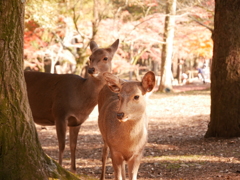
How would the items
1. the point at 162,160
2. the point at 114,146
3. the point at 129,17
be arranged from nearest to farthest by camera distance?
the point at 114,146 → the point at 162,160 → the point at 129,17

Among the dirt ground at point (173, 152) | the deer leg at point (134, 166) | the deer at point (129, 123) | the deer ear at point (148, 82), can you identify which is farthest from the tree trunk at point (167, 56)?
the deer ear at point (148, 82)

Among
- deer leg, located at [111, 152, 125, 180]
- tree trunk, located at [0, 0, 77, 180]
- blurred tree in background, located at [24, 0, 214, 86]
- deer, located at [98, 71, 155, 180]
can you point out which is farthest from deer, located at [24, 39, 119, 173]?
blurred tree in background, located at [24, 0, 214, 86]

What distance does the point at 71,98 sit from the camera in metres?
6.81

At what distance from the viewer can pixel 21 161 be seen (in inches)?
159

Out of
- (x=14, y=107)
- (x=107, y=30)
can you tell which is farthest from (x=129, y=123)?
(x=107, y=30)

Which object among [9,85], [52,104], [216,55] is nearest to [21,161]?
[9,85]

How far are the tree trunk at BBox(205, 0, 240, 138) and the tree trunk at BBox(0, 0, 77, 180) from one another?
15.2 feet

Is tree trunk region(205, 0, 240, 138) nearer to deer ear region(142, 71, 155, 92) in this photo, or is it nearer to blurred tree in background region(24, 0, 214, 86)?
deer ear region(142, 71, 155, 92)

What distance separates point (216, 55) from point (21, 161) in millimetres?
5116

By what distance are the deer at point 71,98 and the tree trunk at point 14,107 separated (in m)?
2.47

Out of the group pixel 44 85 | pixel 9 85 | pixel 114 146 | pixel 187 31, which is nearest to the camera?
pixel 9 85

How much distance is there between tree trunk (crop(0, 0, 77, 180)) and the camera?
3943mm

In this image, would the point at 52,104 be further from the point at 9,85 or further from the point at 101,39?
the point at 101,39

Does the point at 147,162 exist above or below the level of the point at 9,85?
below
